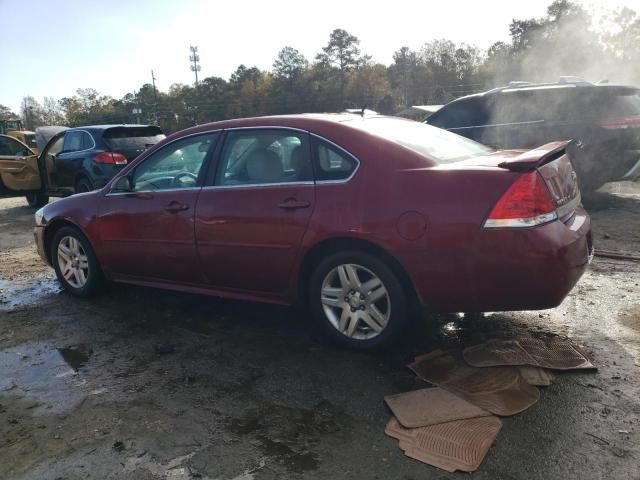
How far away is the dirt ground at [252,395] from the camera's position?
233 centimetres

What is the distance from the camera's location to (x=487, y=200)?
2.89 meters

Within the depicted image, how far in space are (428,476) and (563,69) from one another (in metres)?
38.0

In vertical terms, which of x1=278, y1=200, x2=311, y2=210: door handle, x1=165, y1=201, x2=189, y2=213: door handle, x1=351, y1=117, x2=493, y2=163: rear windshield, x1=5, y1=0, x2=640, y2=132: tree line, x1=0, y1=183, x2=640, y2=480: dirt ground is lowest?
x1=0, y1=183, x2=640, y2=480: dirt ground

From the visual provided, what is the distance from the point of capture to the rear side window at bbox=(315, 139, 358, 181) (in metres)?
3.34

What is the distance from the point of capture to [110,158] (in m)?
9.31

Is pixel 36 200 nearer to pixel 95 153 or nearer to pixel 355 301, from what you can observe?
pixel 95 153

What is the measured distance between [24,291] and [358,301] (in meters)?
3.81

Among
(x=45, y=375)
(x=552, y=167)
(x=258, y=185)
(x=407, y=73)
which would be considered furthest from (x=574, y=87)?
(x=407, y=73)

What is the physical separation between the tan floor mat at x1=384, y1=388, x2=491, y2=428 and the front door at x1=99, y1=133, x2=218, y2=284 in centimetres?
191

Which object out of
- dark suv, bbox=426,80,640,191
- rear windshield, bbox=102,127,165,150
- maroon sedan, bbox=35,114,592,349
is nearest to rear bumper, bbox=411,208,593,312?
maroon sedan, bbox=35,114,592,349

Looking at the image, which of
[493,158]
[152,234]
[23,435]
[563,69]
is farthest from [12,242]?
[563,69]

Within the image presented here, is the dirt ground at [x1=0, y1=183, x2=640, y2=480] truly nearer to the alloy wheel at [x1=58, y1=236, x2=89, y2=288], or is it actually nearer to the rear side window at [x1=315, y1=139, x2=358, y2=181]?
the alloy wheel at [x1=58, y1=236, x2=89, y2=288]

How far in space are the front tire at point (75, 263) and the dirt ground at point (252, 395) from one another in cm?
22

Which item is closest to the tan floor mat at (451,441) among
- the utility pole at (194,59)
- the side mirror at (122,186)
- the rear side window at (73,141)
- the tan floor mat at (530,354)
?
the tan floor mat at (530,354)
